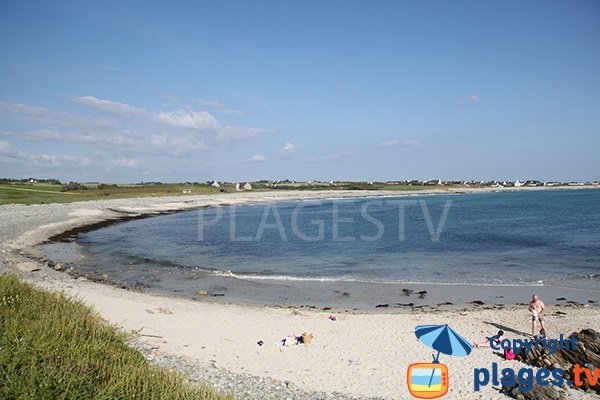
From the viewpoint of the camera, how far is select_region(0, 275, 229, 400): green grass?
5.69m

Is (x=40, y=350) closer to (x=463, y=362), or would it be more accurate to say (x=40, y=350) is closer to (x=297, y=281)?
(x=463, y=362)

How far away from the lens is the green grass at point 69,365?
569cm

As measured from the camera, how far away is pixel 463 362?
36.8 feet

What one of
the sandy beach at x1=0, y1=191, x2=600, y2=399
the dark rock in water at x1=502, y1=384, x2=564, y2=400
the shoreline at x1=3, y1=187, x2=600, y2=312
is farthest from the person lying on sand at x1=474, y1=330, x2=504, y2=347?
the shoreline at x1=3, y1=187, x2=600, y2=312

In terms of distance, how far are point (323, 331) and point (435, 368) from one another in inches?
165

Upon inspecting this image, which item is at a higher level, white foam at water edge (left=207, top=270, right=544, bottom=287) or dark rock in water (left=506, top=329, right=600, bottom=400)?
dark rock in water (left=506, top=329, right=600, bottom=400)

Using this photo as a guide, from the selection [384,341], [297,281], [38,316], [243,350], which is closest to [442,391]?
[384,341]

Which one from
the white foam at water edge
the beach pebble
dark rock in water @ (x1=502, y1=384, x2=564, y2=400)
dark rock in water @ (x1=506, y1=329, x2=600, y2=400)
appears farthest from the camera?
the beach pebble

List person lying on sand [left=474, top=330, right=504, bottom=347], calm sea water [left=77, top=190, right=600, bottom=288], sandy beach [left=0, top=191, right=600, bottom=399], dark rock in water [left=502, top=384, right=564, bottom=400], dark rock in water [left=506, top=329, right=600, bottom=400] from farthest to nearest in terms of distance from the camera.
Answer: calm sea water [left=77, top=190, right=600, bottom=288], person lying on sand [left=474, top=330, right=504, bottom=347], sandy beach [left=0, top=191, right=600, bottom=399], dark rock in water [left=506, top=329, right=600, bottom=400], dark rock in water [left=502, top=384, right=564, bottom=400]

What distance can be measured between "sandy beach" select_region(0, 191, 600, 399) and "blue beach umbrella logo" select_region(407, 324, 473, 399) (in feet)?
0.80

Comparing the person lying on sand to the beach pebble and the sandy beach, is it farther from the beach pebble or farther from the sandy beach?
the beach pebble

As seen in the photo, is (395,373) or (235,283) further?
(235,283)

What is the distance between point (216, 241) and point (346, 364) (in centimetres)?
2931

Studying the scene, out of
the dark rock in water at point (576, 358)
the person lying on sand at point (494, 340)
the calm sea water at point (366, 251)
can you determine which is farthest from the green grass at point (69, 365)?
the calm sea water at point (366, 251)
